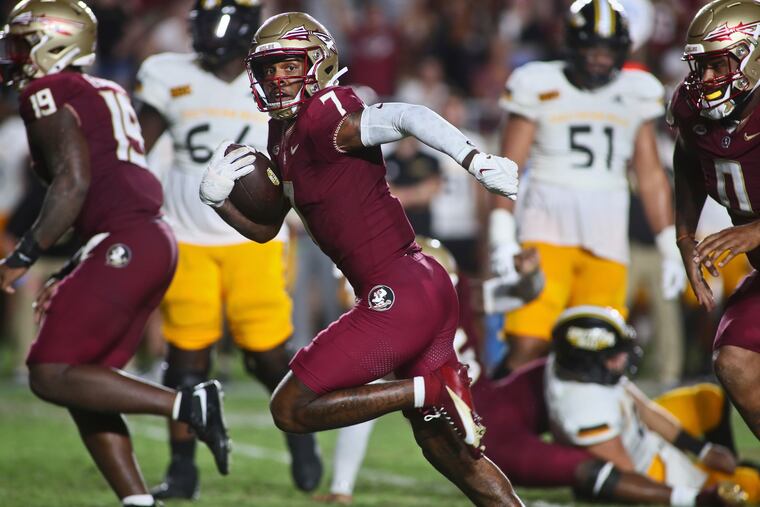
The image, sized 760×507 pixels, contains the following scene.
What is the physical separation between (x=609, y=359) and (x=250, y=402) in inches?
159

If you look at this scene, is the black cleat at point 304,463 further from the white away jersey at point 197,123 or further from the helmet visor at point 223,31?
the helmet visor at point 223,31

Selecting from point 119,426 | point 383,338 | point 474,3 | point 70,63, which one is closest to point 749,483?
point 383,338

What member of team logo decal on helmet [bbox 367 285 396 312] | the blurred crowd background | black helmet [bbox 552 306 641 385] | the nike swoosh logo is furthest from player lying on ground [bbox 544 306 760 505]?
the blurred crowd background

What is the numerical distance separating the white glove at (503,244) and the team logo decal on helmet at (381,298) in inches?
73.5

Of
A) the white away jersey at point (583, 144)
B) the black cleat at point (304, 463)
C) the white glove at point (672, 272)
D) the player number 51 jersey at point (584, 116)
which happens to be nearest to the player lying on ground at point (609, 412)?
the white glove at point (672, 272)

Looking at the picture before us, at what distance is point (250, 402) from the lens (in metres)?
9.02

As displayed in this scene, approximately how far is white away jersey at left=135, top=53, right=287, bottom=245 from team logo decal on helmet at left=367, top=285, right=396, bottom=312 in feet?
6.24

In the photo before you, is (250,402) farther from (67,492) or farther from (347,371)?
(347,371)

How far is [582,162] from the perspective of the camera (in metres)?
6.13

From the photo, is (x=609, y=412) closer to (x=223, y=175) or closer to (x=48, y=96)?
(x=223, y=175)

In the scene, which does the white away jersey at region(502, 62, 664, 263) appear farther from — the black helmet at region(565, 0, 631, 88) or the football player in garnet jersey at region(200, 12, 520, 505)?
the football player in garnet jersey at region(200, 12, 520, 505)

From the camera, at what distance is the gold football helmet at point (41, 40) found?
489cm

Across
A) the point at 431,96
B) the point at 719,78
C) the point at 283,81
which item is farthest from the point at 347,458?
the point at 431,96

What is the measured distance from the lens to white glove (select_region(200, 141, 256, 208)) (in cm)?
403
